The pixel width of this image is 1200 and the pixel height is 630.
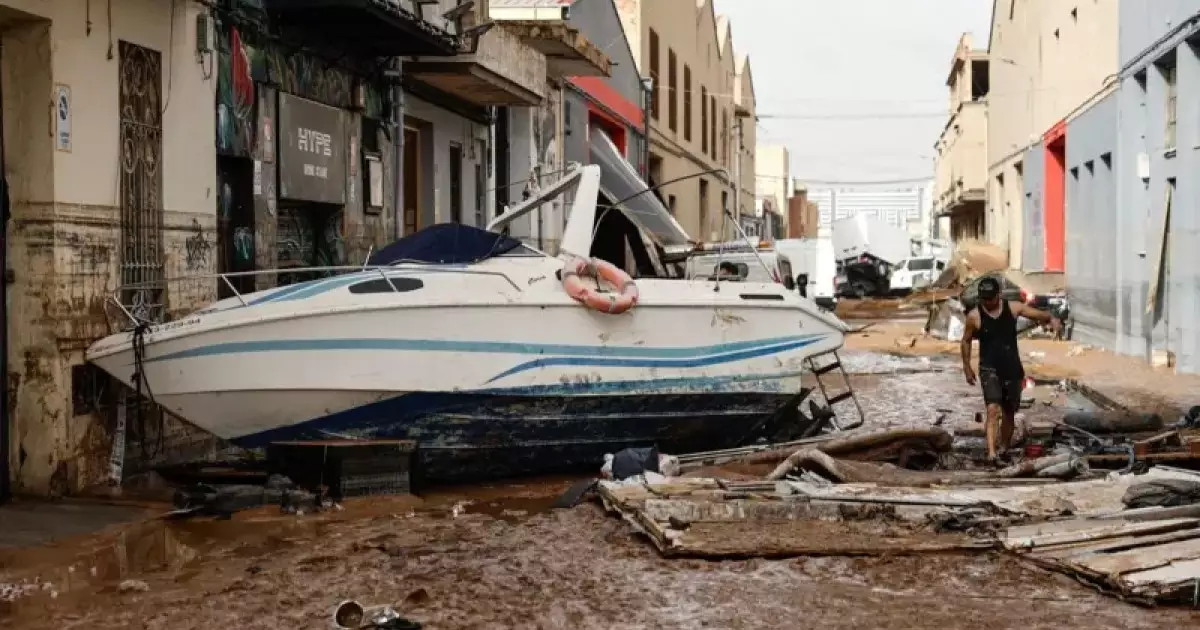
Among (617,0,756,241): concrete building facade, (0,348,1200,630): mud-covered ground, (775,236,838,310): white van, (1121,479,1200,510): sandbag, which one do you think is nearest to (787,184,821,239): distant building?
(617,0,756,241): concrete building facade

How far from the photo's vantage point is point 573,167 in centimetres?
1145

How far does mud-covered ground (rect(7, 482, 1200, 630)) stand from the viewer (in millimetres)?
5922

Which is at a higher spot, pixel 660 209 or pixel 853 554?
pixel 660 209

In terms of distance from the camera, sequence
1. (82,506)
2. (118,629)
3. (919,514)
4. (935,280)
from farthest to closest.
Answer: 1. (935,280)
2. (82,506)
3. (919,514)
4. (118,629)

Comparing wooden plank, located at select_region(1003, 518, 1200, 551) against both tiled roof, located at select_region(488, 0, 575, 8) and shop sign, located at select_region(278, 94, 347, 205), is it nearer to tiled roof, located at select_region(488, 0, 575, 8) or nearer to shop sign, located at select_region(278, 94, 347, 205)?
shop sign, located at select_region(278, 94, 347, 205)

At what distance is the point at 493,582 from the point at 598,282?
11.4 feet

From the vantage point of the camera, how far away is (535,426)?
970cm

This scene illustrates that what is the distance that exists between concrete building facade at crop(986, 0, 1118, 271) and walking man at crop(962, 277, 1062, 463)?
40.2 feet

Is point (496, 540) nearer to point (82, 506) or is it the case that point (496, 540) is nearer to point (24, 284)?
point (82, 506)

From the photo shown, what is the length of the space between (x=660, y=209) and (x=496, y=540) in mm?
5959

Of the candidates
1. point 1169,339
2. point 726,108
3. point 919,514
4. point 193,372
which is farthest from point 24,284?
point 726,108

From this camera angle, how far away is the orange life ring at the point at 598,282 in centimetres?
957

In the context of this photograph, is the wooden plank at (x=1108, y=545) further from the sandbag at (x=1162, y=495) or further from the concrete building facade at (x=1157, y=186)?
the concrete building facade at (x=1157, y=186)

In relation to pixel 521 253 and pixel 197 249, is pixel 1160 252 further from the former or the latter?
pixel 197 249
